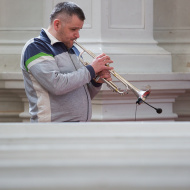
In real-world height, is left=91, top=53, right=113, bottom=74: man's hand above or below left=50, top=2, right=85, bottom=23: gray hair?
below

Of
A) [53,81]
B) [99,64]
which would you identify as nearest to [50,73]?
[53,81]

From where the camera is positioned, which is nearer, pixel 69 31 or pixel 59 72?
pixel 59 72

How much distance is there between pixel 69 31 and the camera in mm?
2516

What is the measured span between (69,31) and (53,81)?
1.09 feet

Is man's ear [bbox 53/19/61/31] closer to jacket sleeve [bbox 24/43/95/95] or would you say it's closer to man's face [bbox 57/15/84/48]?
man's face [bbox 57/15/84/48]

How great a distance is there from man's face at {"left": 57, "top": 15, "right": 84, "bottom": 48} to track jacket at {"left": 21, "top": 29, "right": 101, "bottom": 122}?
32mm

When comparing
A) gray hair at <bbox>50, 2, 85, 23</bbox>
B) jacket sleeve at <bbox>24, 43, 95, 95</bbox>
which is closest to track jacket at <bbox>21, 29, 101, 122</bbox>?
jacket sleeve at <bbox>24, 43, 95, 95</bbox>

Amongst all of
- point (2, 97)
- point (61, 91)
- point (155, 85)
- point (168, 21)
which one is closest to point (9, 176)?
point (61, 91)

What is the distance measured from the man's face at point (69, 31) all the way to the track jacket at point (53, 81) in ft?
0.10

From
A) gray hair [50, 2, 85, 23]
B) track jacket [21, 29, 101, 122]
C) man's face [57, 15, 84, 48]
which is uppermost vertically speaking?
gray hair [50, 2, 85, 23]

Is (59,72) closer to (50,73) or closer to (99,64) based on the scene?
(50,73)

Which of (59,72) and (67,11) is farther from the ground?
(67,11)

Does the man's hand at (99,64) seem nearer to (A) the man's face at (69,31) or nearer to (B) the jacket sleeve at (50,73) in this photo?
(B) the jacket sleeve at (50,73)

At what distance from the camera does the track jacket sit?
7.73ft
